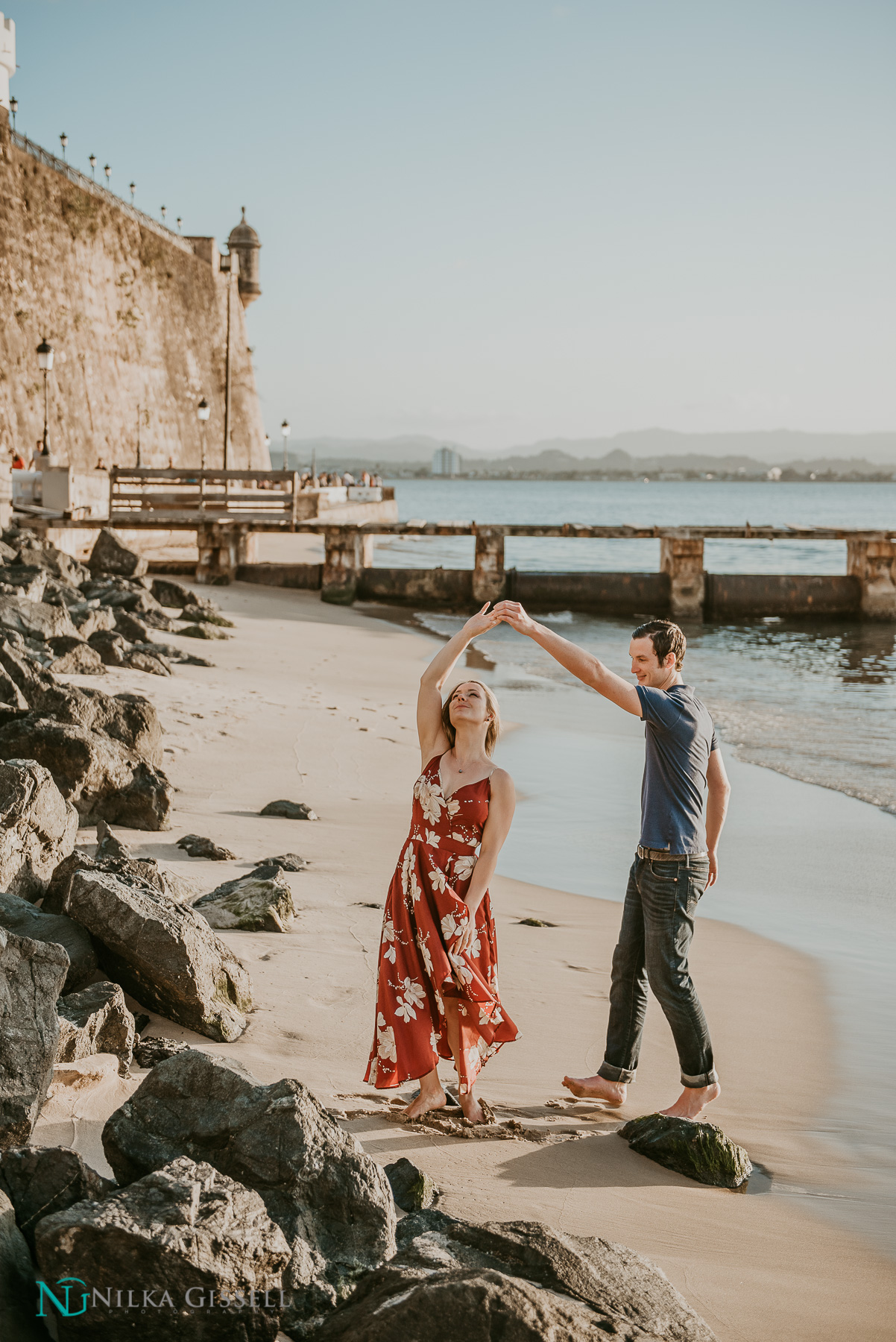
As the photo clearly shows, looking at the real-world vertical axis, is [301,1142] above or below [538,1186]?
above

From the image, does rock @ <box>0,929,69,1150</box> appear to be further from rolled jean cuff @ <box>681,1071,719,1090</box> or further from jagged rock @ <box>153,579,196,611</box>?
jagged rock @ <box>153,579,196,611</box>

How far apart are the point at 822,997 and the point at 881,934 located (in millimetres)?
1190

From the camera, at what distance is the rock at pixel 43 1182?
8.98ft

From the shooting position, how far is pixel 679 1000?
4.20 meters

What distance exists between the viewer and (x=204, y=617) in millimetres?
18188

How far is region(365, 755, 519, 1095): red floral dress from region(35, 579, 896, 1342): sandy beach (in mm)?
252

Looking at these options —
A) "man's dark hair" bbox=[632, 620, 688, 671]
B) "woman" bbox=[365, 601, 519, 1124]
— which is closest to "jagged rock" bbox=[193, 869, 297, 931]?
"woman" bbox=[365, 601, 519, 1124]

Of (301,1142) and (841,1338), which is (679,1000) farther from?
(301,1142)

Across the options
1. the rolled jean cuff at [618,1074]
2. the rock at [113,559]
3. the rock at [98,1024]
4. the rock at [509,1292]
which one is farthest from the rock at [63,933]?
the rock at [113,559]

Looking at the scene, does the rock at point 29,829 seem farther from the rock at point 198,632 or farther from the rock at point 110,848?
the rock at point 198,632

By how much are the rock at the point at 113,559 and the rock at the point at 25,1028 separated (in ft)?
59.8

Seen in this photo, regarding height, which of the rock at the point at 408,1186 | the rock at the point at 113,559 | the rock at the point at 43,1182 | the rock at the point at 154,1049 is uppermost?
the rock at the point at 113,559

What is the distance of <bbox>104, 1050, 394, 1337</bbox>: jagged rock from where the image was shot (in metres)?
2.83

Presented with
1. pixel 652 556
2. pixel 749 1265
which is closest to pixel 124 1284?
pixel 749 1265
